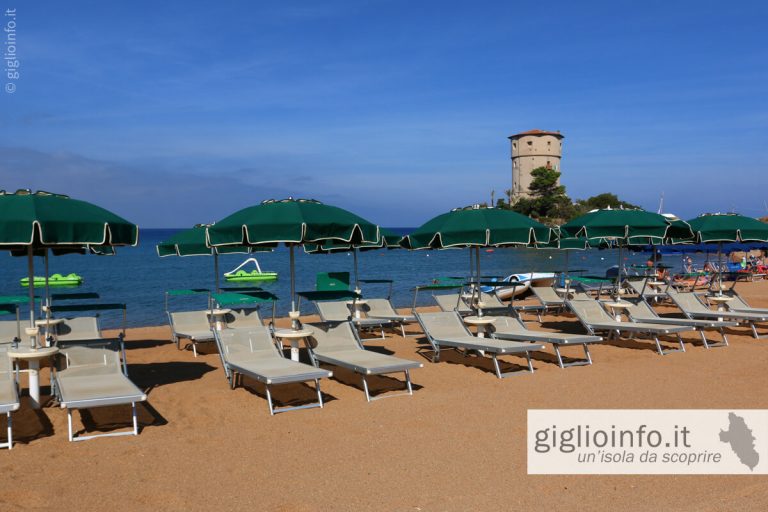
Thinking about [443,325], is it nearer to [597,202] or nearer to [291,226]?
[291,226]

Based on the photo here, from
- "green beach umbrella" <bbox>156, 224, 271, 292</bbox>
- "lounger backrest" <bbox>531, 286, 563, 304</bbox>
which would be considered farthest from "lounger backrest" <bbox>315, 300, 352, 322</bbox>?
"lounger backrest" <bbox>531, 286, 563, 304</bbox>

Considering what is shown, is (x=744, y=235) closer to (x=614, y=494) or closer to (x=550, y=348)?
(x=550, y=348)

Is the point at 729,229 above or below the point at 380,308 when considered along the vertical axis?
above

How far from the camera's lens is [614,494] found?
4051mm

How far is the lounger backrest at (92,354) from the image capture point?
6.31 metres

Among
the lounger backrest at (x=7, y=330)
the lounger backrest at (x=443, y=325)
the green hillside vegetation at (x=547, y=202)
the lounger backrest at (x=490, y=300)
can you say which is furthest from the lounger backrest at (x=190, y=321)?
the green hillside vegetation at (x=547, y=202)

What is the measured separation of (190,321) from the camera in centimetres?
1031

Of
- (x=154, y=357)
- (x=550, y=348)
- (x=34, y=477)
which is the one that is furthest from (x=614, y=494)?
(x=154, y=357)

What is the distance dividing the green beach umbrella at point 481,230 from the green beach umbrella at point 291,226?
4.12ft

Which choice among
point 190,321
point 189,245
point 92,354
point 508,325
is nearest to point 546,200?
point 189,245

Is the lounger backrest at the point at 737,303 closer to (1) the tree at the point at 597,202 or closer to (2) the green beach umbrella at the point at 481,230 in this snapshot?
(2) the green beach umbrella at the point at 481,230

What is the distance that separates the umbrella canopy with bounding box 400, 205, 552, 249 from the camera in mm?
8273

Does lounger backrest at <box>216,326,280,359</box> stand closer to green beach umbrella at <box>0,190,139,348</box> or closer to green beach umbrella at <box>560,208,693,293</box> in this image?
green beach umbrella at <box>0,190,139,348</box>

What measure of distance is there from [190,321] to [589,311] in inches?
249
